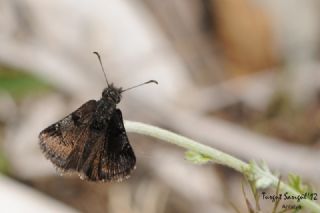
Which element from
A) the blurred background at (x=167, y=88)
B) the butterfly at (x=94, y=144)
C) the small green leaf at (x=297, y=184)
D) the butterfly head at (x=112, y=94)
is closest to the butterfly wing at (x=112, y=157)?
the butterfly at (x=94, y=144)

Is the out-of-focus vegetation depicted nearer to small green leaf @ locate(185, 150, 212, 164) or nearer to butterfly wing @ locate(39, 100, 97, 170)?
butterfly wing @ locate(39, 100, 97, 170)

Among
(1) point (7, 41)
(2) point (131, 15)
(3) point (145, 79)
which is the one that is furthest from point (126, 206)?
(2) point (131, 15)

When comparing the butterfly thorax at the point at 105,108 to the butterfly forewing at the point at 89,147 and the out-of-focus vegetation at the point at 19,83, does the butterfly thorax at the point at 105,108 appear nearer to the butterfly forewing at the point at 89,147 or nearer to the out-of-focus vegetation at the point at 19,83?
the butterfly forewing at the point at 89,147

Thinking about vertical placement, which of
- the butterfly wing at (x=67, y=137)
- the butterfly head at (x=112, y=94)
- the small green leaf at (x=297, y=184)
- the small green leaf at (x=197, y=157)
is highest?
the butterfly head at (x=112, y=94)

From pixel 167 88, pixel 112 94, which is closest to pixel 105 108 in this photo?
pixel 112 94

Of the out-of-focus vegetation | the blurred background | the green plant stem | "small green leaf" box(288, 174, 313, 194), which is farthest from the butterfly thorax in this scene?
the out-of-focus vegetation

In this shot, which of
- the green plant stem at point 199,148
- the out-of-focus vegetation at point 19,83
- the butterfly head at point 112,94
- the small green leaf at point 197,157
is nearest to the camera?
the green plant stem at point 199,148
